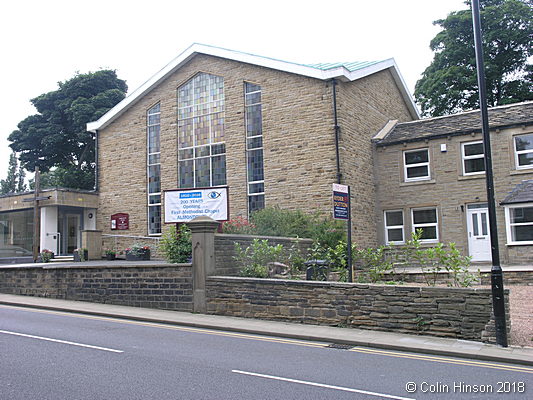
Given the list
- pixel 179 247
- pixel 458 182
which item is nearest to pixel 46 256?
pixel 179 247

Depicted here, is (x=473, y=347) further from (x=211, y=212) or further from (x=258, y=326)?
(x=211, y=212)

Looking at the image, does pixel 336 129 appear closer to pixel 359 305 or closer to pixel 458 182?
pixel 458 182

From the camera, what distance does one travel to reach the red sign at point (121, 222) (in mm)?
26750

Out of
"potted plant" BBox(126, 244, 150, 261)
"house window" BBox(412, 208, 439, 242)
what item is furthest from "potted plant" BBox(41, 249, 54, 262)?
"house window" BBox(412, 208, 439, 242)

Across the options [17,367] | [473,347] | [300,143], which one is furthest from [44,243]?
[473,347]

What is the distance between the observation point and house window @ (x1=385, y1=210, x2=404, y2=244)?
23.5 m

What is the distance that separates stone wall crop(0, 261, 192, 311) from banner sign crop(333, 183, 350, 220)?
14.2ft

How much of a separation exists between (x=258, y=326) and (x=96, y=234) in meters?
17.9

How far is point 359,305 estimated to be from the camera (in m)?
11.0

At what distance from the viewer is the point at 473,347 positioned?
9016 millimetres

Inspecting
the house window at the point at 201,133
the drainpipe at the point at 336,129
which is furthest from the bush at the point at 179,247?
the house window at the point at 201,133

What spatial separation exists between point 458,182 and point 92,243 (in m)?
18.2

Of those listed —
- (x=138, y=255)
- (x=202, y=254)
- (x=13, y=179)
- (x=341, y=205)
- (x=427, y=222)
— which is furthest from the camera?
(x=13, y=179)

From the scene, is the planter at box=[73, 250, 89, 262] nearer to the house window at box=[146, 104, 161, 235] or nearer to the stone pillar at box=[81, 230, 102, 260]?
the stone pillar at box=[81, 230, 102, 260]
